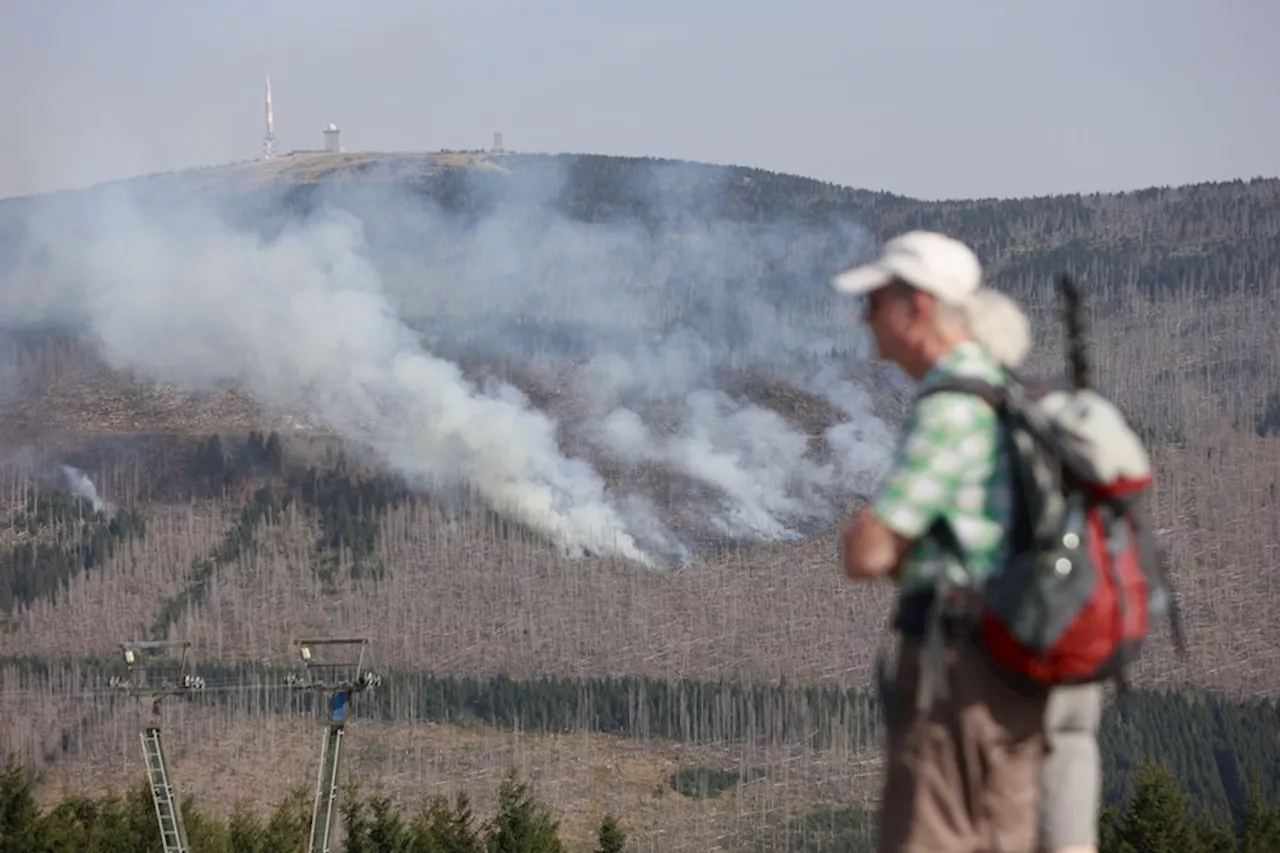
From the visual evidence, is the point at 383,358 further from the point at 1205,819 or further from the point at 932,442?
the point at 932,442

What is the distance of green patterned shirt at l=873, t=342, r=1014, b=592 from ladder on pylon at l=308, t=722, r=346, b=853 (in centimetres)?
3464

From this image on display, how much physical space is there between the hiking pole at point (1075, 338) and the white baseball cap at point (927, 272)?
0.33 metres

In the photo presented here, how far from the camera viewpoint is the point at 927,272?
771 centimetres

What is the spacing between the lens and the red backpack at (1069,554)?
7.16 metres

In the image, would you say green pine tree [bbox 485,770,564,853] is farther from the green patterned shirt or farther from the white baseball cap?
the green patterned shirt

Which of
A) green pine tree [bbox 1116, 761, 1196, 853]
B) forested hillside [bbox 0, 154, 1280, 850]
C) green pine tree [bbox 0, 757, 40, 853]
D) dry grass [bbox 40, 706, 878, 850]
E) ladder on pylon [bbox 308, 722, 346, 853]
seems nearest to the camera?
ladder on pylon [bbox 308, 722, 346, 853]

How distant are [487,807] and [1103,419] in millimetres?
101366

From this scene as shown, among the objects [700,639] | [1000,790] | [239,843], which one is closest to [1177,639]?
[1000,790]

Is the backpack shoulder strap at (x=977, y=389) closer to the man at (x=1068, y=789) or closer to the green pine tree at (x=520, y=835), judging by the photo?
the man at (x=1068, y=789)

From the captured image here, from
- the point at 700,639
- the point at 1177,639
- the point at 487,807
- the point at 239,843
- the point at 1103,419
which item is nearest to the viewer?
the point at 1103,419

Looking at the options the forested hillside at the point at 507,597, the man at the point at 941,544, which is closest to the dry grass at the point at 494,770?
the forested hillside at the point at 507,597

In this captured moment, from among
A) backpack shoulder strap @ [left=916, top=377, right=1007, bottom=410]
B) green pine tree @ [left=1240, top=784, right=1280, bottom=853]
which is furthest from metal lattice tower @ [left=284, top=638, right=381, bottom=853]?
backpack shoulder strap @ [left=916, top=377, right=1007, bottom=410]

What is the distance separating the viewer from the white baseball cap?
25.3 feet

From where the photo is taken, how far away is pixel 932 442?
7398 millimetres
